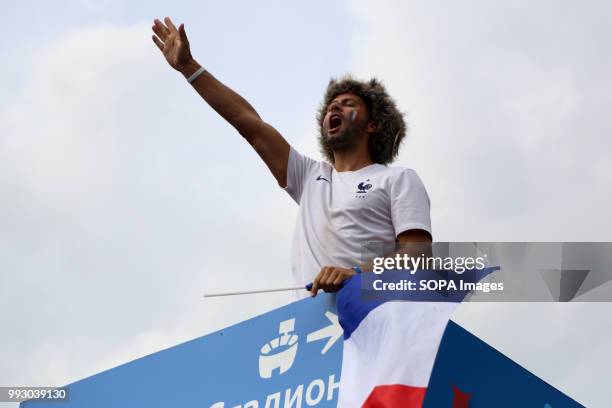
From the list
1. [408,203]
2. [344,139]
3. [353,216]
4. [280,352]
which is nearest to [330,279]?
[280,352]

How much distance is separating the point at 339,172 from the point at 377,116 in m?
0.53

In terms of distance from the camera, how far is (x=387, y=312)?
437 centimetres

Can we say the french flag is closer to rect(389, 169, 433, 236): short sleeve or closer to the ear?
rect(389, 169, 433, 236): short sleeve

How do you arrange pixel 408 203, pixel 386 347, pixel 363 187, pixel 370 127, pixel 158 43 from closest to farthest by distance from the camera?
pixel 386 347, pixel 408 203, pixel 363 187, pixel 370 127, pixel 158 43

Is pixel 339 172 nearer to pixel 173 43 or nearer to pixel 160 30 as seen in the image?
pixel 173 43

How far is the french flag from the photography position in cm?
406

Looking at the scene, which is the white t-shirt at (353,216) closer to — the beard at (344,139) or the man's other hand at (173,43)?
the beard at (344,139)

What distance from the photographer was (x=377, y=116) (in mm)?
5758

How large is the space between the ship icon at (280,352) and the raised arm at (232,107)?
3.54 feet

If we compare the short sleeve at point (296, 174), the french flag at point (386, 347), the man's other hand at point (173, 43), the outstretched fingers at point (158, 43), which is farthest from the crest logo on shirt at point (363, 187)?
the outstretched fingers at point (158, 43)

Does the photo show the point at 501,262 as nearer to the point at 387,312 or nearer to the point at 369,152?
the point at 387,312

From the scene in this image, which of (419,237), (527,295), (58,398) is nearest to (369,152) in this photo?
(419,237)

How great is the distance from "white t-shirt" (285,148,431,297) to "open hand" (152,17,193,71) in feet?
3.80

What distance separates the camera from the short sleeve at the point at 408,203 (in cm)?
484
